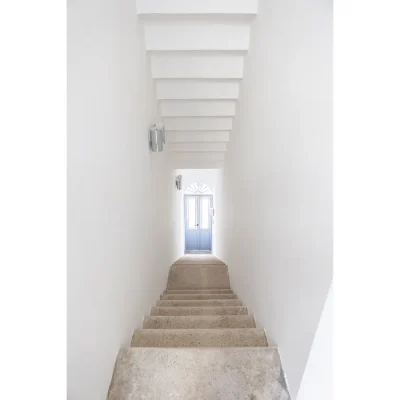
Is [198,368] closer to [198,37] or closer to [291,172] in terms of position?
[291,172]

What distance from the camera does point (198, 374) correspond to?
7.29 ft

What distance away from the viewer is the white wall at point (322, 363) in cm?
150

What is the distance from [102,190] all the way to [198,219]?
10.3 m

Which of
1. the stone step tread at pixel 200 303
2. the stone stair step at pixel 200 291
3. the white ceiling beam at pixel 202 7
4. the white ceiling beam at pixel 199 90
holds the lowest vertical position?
the stone stair step at pixel 200 291

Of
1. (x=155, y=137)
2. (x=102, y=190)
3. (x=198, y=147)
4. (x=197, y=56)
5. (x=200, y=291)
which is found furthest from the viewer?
(x=198, y=147)

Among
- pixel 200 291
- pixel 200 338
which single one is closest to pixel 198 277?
pixel 200 291

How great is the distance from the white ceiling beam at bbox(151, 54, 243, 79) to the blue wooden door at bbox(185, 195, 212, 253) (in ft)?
26.2

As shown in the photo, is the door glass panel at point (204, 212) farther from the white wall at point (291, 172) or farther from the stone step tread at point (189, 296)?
the white wall at point (291, 172)

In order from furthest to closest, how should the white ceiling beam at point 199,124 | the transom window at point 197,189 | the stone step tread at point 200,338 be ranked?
the transom window at point 197,189 → the white ceiling beam at point 199,124 → the stone step tread at point 200,338

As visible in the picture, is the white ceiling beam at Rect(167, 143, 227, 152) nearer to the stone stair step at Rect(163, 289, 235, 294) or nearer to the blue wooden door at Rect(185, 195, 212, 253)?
the stone stair step at Rect(163, 289, 235, 294)

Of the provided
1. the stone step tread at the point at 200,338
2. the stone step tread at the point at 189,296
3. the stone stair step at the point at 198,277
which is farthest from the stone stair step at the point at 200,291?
the stone step tread at the point at 200,338

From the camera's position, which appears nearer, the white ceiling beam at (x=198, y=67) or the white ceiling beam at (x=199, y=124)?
the white ceiling beam at (x=198, y=67)

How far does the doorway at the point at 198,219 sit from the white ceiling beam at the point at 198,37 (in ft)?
27.2

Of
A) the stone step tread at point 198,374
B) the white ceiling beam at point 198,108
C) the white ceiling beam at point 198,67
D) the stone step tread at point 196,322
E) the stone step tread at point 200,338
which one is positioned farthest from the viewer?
the white ceiling beam at point 198,108
